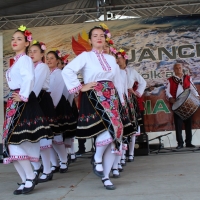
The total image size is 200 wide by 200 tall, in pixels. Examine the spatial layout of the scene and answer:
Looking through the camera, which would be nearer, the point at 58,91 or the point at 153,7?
the point at 58,91

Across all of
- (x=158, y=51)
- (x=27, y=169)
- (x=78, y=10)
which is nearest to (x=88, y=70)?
(x=27, y=169)

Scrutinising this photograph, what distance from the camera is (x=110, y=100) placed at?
319 centimetres

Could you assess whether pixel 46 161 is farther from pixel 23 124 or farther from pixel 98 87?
pixel 98 87

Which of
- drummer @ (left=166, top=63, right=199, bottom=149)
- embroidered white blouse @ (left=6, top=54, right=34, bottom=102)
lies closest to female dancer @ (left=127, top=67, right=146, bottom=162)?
drummer @ (left=166, top=63, right=199, bottom=149)

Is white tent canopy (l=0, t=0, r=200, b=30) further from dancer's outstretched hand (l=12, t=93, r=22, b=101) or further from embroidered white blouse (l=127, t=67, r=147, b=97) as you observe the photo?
dancer's outstretched hand (l=12, t=93, r=22, b=101)

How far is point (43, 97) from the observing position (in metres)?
3.91

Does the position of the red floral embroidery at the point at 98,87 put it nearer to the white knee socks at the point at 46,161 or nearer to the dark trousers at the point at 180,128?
the white knee socks at the point at 46,161

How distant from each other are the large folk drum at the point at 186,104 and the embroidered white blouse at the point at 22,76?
3666 millimetres

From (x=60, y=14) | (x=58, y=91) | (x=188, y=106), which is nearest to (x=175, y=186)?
(x=58, y=91)

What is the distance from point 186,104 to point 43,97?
3.03m

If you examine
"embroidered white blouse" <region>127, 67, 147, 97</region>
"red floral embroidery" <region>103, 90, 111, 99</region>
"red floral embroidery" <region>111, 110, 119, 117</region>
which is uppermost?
"embroidered white blouse" <region>127, 67, 147, 97</region>

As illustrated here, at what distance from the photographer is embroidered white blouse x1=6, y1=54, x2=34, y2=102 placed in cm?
298

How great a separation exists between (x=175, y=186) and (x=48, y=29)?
545 cm

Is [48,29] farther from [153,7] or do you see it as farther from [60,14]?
[153,7]
